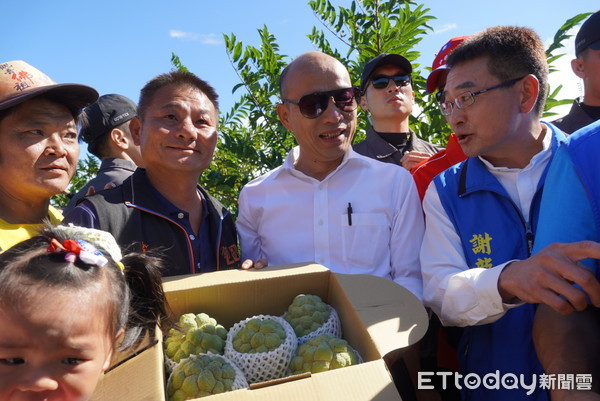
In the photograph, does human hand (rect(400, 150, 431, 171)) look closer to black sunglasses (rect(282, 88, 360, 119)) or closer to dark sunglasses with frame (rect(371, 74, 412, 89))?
black sunglasses (rect(282, 88, 360, 119))

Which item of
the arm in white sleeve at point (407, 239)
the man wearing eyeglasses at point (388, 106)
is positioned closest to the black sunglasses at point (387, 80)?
the man wearing eyeglasses at point (388, 106)

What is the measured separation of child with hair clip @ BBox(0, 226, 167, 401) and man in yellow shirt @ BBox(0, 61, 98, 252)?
544mm

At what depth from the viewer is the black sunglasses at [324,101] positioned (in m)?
2.56

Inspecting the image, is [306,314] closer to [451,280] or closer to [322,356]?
[322,356]

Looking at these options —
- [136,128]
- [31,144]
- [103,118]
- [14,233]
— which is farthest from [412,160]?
[103,118]

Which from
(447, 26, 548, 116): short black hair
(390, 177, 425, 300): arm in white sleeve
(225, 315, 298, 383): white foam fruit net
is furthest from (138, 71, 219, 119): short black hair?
(225, 315, 298, 383): white foam fruit net

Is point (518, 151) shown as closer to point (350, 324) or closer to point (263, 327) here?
point (350, 324)

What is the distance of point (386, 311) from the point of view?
5.09 ft

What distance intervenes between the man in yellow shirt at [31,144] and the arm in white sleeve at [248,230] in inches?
36.6

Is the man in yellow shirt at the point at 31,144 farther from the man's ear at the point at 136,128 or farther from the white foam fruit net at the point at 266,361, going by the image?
the white foam fruit net at the point at 266,361

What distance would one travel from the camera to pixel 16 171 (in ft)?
6.48

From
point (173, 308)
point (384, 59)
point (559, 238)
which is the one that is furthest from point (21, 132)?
point (384, 59)

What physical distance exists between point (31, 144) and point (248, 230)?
1.17 m

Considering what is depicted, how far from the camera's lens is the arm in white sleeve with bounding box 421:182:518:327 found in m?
1.60
